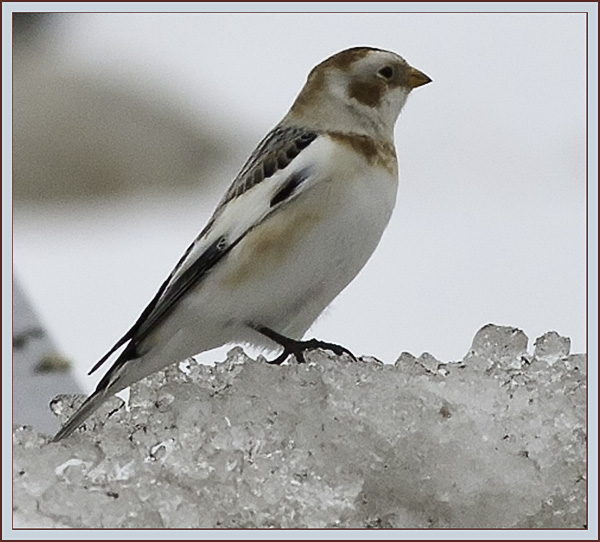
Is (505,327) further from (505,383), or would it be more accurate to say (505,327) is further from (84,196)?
(84,196)

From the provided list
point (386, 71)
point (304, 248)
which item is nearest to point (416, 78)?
point (386, 71)

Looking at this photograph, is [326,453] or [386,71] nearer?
[326,453]

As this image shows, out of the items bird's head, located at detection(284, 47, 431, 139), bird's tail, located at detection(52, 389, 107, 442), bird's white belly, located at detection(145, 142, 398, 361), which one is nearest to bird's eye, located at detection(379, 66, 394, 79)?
bird's head, located at detection(284, 47, 431, 139)

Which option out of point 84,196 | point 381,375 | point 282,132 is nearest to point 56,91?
point 84,196

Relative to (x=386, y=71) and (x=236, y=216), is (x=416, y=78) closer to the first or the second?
(x=386, y=71)

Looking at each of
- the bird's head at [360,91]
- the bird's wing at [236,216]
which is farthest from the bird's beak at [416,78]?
the bird's wing at [236,216]
